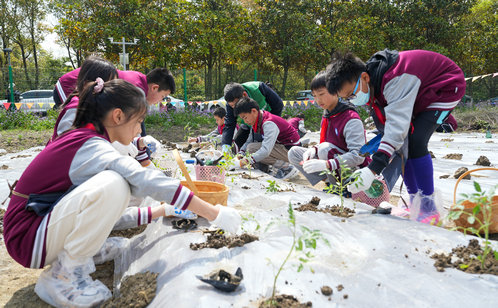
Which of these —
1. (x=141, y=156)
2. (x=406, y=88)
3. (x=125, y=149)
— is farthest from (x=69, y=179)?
(x=406, y=88)

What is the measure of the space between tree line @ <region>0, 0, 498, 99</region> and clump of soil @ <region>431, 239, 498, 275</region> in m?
10.9

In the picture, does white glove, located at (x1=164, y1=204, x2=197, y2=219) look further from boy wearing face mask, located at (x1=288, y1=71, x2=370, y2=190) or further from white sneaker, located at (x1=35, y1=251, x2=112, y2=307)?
boy wearing face mask, located at (x1=288, y1=71, x2=370, y2=190)

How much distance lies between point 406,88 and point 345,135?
857 mm

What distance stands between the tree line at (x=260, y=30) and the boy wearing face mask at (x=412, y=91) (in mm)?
9840

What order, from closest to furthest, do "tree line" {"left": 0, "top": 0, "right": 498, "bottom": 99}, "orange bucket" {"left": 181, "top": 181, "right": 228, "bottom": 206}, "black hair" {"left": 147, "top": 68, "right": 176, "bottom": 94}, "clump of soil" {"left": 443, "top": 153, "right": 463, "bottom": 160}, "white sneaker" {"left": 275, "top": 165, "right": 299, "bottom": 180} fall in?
"orange bucket" {"left": 181, "top": 181, "right": 228, "bottom": 206} → "black hair" {"left": 147, "top": 68, "right": 176, "bottom": 94} → "white sneaker" {"left": 275, "top": 165, "right": 299, "bottom": 180} → "clump of soil" {"left": 443, "top": 153, "right": 463, "bottom": 160} → "tree line" {"left": 0, "top": 0, "right": 498, "bottom": 99}

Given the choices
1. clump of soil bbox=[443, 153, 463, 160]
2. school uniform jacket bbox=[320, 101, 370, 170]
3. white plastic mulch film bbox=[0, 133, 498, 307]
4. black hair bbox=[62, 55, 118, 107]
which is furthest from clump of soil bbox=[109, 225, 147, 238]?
clump of soil bbox=[443, 153, 463, 160]

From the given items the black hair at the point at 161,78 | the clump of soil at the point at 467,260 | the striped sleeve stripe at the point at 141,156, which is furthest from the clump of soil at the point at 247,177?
the clump of soil at the point at 467,260

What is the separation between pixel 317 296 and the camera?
1342 mm

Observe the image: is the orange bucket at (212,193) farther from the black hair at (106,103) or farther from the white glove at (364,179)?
the white glove at (364,179)

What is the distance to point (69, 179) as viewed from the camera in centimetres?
161

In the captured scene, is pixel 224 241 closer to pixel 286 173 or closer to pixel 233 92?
pixel 286 173

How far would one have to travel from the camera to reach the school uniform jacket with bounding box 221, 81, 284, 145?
4754 millimetres

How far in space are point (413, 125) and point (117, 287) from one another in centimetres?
204

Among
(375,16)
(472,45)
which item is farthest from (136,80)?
(472,45)
